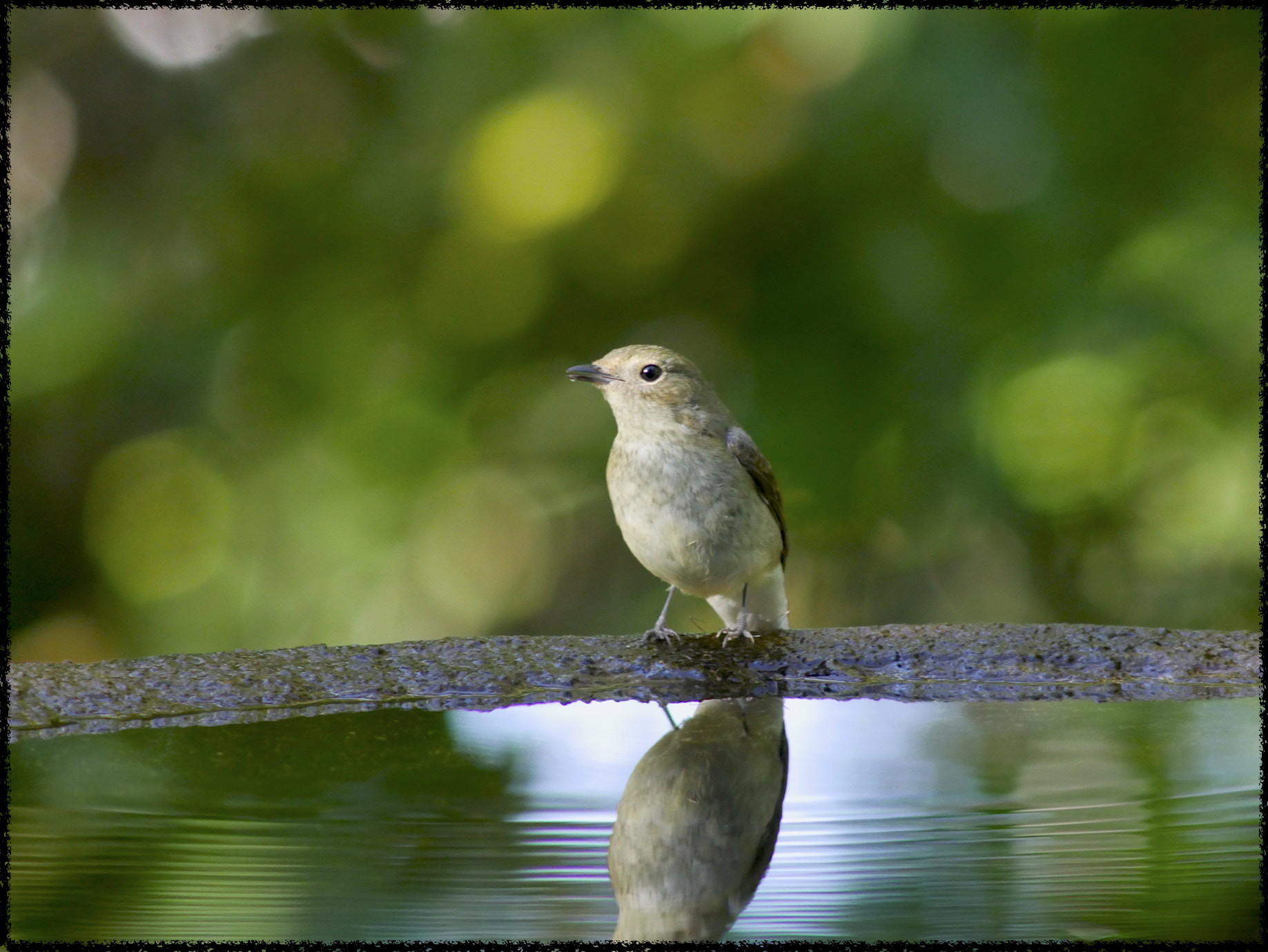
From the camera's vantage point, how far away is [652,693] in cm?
290

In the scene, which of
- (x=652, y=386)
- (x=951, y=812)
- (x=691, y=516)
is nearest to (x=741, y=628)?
(x=691, y=516)

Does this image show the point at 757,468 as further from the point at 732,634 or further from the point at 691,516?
the point at 732,634

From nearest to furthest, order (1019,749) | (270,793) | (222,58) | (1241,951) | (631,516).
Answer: (1241,951)
(270,793)
(1019,749)
(631,516)
(222,58)

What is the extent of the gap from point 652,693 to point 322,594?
2.13m

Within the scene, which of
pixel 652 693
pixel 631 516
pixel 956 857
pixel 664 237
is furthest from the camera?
pixel 664 237

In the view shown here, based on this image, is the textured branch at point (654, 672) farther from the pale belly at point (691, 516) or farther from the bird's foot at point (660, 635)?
the pale belly at point (691, 516)

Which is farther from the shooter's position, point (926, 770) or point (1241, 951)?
point (926, 770)

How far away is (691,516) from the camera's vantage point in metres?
3.37

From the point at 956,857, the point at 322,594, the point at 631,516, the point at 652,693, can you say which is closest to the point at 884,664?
the point at 652,693

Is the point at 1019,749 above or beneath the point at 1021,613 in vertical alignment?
beneath

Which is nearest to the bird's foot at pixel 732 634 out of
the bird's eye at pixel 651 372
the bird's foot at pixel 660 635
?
the bird's foot at pixel 660 635

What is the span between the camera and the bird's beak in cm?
369

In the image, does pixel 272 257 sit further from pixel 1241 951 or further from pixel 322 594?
pixel 1241 951

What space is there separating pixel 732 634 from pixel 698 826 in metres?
1.55
